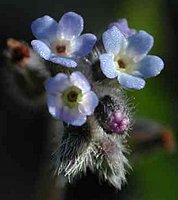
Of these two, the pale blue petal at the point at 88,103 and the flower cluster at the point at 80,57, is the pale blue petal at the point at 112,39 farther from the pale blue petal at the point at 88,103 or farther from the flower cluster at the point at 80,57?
the pale blue petal at the point at 88,103

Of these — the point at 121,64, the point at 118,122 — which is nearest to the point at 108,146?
the point at 118,122

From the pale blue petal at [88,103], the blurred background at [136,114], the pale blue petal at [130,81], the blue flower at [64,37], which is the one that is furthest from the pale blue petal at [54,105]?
the blurred background at [136,114]

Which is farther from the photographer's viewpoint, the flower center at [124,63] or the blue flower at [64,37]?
the flower center at [124,63]

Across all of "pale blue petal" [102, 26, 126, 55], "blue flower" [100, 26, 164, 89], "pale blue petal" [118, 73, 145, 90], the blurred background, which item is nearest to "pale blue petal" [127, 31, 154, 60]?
"blue flower" [100, 26, 164, 89]

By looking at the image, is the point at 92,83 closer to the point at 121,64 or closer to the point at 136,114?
the point at 121,64

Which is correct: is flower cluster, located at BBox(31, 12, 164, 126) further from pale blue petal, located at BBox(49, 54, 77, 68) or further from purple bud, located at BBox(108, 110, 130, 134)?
purple bud, located at BBox(108, 110, 130, 134)
